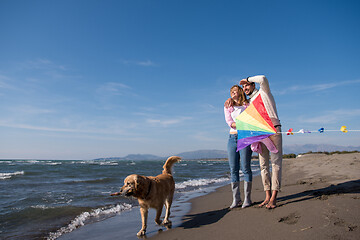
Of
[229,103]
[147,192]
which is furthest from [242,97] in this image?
[147,192]

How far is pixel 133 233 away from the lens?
3.62 metres

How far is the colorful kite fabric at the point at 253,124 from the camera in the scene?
11.5ft

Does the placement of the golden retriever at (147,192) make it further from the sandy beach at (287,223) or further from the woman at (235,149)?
the woman at (235,149)

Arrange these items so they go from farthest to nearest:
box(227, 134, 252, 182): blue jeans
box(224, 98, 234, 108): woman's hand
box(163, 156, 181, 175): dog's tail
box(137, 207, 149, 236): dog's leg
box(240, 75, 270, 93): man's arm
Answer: box(163, 156, 181, 175): dog's tail → box(224, 98, 234, 108): woman's hand → box(227, 134, 252, 182): blue jeans → box(240, 75, 270, 93): man's arm → box(137, 207, 149, 236): dog's leg

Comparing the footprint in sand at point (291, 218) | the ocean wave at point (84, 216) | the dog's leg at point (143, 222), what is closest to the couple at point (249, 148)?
the footprint in sand at point (291, 218)

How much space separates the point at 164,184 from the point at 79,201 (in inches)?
159

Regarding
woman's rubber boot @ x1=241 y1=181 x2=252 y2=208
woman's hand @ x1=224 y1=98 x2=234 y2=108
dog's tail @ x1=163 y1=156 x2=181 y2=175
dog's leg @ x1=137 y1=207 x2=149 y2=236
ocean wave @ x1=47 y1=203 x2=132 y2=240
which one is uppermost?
woman's hand @ x1=224 y1=98 x2=234 y2=108

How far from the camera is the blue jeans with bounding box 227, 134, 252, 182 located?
3.91 m

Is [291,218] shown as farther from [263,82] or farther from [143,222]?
[143,222]

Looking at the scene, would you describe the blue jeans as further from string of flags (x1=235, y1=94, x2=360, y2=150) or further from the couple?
string of flags (x1=235, y1=94, x2=360, y2=150)

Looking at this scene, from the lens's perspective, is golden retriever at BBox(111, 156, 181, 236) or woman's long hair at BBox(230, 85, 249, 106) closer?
golden retriever at BBox(111, 156, 181, 236)

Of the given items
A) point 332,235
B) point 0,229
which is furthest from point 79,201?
point 332,235

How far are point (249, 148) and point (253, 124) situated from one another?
55 centimetres

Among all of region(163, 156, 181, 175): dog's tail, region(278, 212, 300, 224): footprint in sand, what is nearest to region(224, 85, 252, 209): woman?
region(278, 212, 300, 224): footprint in sand
